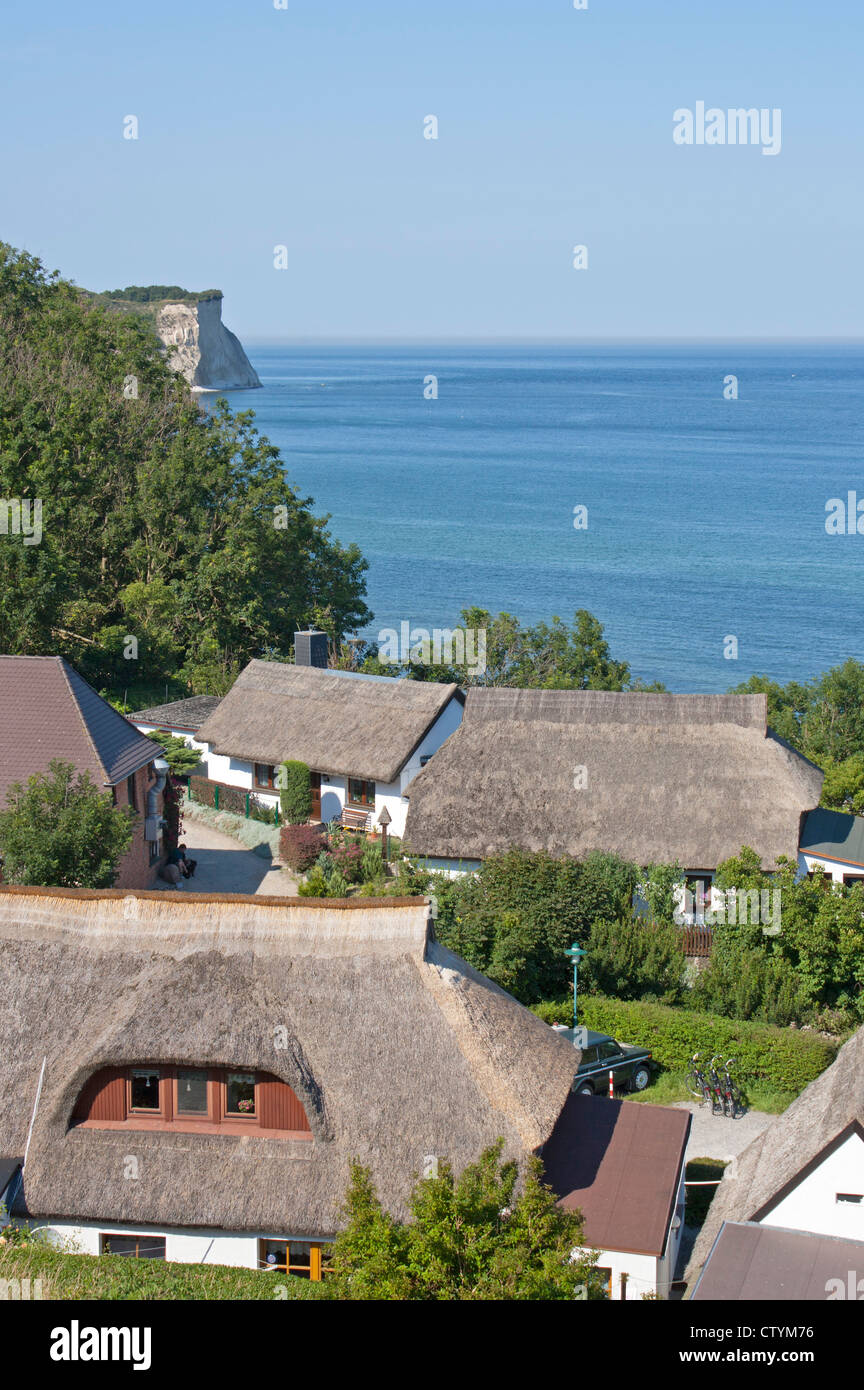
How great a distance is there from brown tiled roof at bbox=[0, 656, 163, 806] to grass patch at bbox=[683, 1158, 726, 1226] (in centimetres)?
1508

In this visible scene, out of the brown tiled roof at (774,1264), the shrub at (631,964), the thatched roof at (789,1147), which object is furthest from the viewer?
the shrub at (631,964)

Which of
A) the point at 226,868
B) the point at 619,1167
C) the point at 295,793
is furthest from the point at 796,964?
the point at 295,793

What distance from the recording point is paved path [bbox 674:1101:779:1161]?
2236 centimetres

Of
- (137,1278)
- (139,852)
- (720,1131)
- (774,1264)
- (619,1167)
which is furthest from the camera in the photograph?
(139,852)

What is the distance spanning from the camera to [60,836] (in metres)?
26.2

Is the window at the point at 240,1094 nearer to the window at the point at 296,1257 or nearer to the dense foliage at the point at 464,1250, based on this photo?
the window at the point at 296,1257

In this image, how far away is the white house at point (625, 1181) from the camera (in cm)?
1684

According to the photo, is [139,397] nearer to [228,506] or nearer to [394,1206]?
[228,506]

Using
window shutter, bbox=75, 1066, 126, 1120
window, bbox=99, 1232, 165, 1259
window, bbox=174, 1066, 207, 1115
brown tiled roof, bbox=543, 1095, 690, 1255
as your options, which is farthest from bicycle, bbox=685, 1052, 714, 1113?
window shutter, bbox=75, 1066, 126, 1120

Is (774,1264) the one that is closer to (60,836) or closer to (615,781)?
(60,836)

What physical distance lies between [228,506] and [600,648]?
54.1 ft

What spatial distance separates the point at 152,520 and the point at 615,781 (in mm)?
28125

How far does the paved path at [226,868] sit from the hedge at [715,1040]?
9.22 m

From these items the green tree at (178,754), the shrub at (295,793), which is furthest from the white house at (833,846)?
the green tree at (178,754)
